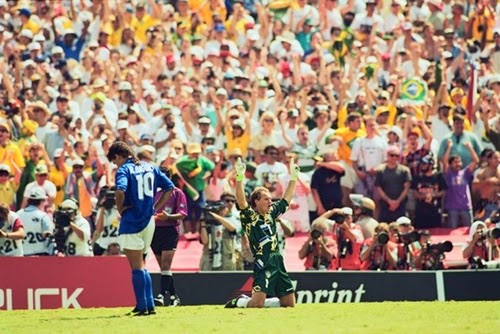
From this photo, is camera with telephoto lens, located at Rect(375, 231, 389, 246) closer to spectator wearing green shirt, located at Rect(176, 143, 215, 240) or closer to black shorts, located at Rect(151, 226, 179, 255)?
black shorts, located at Rect(151, 226, 179, 255)

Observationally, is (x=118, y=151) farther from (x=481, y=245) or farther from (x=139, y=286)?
(x=481, y=245)

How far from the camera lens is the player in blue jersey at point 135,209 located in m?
Answer: 18.3

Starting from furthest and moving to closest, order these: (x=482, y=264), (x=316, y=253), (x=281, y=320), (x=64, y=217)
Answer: (x=64, y=217) < (x=316, y=253) < (x=482, y=264) < (x=281, y=320)

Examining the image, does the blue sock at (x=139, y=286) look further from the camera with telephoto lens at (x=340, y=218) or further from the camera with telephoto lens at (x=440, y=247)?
Answer: the camera with telephoto lens at (x=340, y=218)

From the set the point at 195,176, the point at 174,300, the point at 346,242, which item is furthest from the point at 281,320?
the point at 195,176

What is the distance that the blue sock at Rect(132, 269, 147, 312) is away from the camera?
18.3 meters

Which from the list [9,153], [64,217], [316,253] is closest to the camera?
[316,253]

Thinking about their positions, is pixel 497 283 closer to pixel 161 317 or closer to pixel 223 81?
pixel 161 317

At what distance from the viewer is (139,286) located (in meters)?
18.4

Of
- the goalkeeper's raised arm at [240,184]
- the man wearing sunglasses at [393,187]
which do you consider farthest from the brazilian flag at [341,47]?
the goalkeeper's raised arm at [240,184]

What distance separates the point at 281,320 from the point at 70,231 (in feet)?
22.7

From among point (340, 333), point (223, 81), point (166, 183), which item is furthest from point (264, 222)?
point (223, 81)

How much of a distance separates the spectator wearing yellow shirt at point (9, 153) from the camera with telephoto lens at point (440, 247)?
23.3 feet

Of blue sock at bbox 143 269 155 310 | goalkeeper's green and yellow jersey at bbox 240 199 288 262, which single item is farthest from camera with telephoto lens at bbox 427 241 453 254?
blue sock at bbox 143 269 155 310
